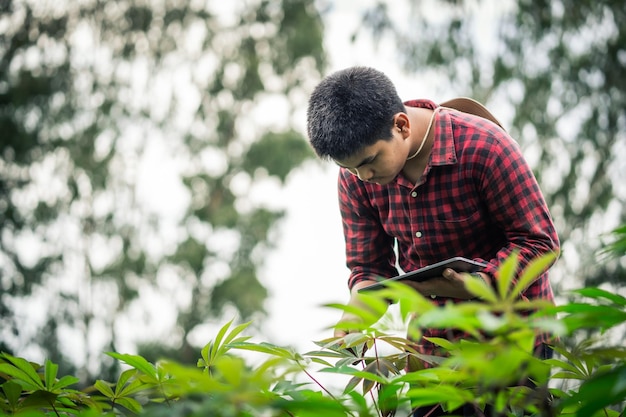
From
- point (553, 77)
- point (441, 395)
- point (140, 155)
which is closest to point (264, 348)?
point (441, 395)

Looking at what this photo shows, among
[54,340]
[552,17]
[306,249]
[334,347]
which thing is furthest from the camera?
[306,249]

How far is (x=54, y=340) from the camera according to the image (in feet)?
29.5

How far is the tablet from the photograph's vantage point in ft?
3.67

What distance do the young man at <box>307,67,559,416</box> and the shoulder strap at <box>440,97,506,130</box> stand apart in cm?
7

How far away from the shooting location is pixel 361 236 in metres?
1.66

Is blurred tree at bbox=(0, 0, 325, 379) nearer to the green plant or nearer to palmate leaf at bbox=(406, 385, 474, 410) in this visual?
the green plant

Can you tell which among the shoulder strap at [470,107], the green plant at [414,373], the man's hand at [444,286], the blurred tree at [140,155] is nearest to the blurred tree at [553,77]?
the blurred tree at [140,155]

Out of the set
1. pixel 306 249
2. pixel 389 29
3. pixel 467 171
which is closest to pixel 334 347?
pixel 467 171

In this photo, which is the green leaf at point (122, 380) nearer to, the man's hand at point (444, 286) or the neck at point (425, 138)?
the man's hand at point (444, 286)

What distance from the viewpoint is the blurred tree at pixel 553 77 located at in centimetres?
723

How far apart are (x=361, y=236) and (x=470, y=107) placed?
0.40 m

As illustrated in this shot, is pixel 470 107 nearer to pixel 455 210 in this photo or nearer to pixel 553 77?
pixel 455 210

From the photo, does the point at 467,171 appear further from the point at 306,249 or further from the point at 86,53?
the point at 86,53

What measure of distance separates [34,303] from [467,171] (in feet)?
29.0
